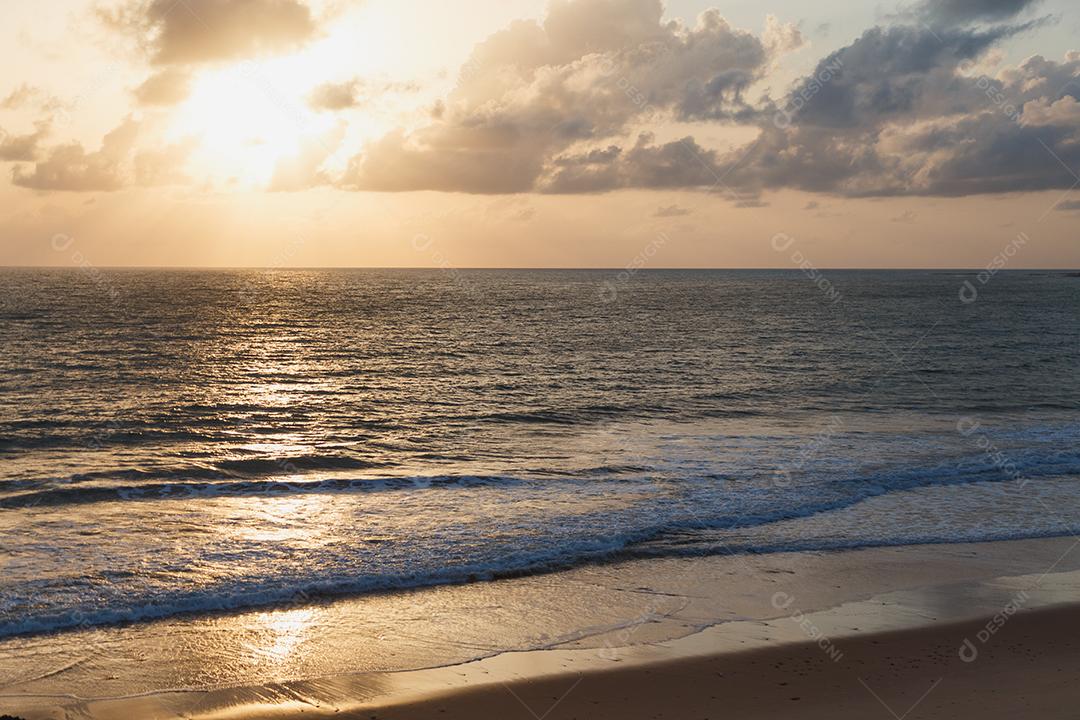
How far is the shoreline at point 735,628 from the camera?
32.5ft

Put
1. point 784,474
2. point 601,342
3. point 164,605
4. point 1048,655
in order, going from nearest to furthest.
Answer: point 1048,655 < point 164,605 < point 784,474 < point 601,342

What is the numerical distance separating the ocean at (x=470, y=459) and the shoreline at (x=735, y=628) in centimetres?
121

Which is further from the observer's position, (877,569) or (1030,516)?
(1030,516)

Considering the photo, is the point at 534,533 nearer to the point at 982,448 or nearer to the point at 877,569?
the point at 877,569

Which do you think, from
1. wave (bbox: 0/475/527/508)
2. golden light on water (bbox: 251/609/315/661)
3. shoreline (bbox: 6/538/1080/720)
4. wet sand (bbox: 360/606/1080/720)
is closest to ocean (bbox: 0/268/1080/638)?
wave (bbox: 0/475/527/508)

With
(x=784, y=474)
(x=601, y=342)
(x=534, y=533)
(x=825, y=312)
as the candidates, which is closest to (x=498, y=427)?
(x=784, y=474)

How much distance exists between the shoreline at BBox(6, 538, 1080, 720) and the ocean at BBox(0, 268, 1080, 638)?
1.21m

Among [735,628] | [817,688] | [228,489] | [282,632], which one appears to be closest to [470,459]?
[228,489]

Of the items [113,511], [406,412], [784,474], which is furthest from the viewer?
[406,412]

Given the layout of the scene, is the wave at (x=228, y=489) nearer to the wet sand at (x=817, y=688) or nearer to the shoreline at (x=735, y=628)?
the shoreline at (x=735, y=628)

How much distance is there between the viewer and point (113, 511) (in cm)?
1858

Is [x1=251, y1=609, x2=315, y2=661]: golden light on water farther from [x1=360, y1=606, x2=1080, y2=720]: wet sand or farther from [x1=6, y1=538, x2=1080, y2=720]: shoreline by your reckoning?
[x1=360, y1=606, x2=1080, y2=720]: wet sand

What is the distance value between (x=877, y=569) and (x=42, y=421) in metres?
25.6

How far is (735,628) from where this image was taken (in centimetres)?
1253
